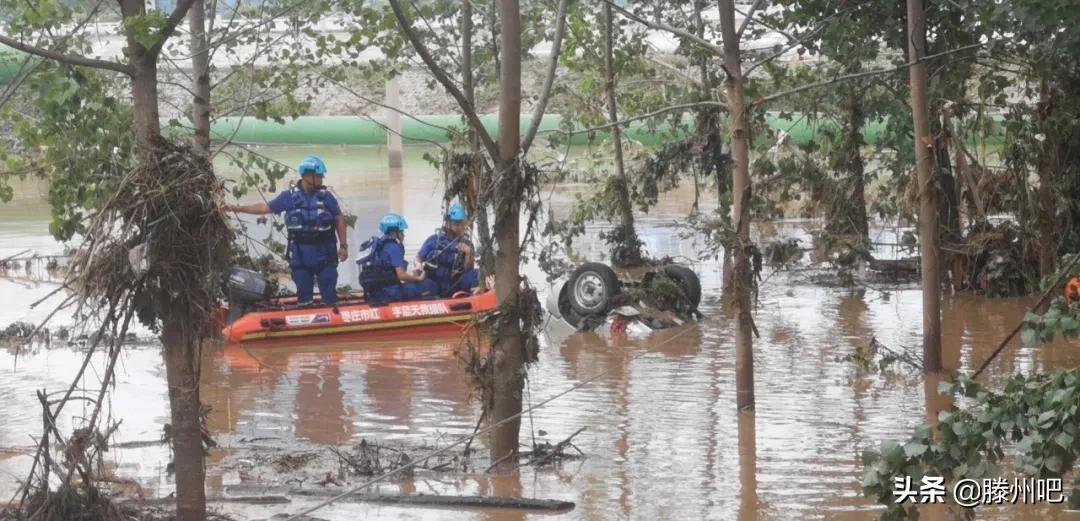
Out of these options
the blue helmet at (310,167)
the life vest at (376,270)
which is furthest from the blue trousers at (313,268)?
the blue helmet at (310,167)

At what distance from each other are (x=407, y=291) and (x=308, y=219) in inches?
54.7

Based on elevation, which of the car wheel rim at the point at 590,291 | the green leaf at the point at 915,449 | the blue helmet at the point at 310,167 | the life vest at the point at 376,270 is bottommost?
the green leaf at the point at 915,449

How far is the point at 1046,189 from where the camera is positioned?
49.2 feet

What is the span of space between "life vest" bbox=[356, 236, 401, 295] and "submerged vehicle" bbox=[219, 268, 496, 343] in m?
0.24

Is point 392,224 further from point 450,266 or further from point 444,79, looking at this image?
point 444,79

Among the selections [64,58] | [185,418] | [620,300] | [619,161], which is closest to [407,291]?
[620,300]

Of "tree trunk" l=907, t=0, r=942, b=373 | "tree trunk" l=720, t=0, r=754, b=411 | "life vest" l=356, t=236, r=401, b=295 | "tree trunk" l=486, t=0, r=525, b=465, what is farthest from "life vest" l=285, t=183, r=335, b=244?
"tree trunk" l=486, t=0, r=525, b=465

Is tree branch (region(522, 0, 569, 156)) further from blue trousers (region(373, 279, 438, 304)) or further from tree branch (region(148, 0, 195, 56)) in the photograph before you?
blue trousers (region(373, 279, 438, 304))

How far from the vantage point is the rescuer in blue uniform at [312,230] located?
45.9ft


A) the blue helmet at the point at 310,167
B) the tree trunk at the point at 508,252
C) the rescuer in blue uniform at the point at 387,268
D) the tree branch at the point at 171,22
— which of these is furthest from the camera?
the rescuer in blue uniform at the point at 387,268

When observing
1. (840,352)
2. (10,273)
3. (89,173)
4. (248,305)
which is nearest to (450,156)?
(89,173)

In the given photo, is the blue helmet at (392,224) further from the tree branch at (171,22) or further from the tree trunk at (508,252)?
the tree branch at (171,22)

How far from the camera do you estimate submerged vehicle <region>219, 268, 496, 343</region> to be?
46.5 feet

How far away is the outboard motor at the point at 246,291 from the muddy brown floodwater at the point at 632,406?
0.67m
